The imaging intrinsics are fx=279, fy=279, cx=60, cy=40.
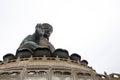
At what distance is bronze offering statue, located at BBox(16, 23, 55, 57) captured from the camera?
31.1 metres

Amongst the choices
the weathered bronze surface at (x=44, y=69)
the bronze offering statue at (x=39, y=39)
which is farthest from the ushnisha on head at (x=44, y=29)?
the weathered bronze surface at (x=44, y=69)

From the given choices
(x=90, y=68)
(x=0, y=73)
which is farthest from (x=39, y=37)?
(x=0, y=73)

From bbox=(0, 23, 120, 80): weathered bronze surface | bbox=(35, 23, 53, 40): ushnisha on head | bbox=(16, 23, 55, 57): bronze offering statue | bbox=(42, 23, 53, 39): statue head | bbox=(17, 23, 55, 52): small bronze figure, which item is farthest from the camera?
bbox=(42, 23, 53, 39): statue head

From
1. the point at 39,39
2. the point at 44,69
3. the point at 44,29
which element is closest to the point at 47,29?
the point at 44,29

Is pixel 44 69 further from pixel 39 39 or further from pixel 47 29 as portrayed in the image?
pixel 47 29

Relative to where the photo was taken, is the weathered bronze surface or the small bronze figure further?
the small bronze figure

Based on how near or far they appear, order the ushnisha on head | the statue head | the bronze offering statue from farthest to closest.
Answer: the statue head, the ushnisha on head, the bronze offering statue

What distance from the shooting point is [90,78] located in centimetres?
2194

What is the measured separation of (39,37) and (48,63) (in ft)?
37.7

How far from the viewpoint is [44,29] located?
36.9m

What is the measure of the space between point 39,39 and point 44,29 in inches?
121

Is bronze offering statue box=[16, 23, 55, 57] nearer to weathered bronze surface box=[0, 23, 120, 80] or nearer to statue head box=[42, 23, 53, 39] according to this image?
statue head box=[42, 23, 53, 39]

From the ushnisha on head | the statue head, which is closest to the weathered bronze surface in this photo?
the ushnisha on head

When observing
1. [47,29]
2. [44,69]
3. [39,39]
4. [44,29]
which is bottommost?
[44,69]
